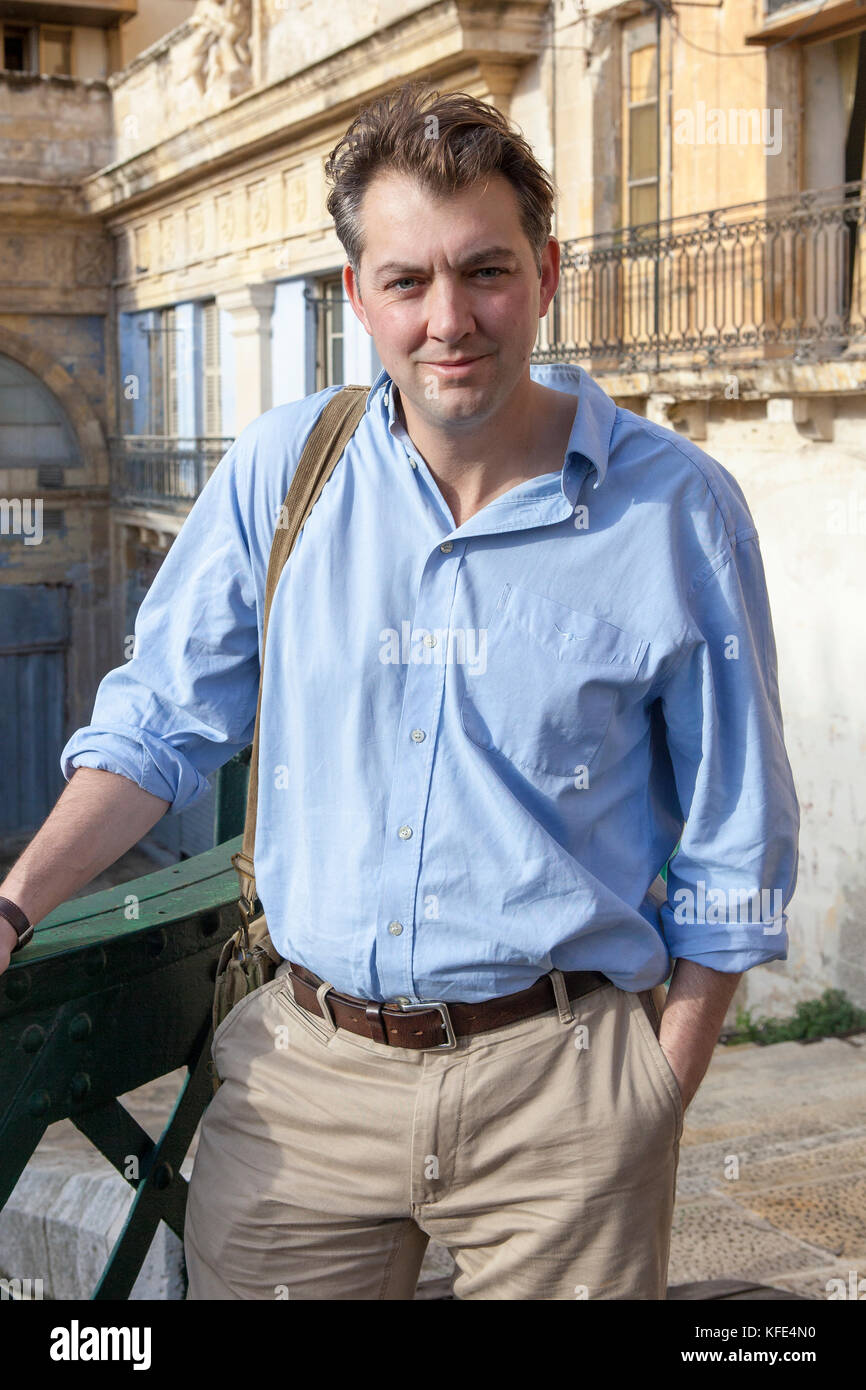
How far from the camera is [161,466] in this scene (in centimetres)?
1817

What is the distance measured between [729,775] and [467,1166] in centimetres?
54

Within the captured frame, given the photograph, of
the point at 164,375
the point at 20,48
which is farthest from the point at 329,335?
the point at 20,48

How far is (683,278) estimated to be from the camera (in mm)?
9648

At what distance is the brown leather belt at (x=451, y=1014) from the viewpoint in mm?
1757

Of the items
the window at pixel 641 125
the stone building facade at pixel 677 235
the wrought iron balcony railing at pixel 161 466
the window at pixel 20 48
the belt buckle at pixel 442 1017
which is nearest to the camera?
the belt buckle at pixel 442 1017

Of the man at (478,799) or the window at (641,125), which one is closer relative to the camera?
the man at (478,799)

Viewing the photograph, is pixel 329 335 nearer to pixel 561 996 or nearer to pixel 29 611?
pixel 29 611

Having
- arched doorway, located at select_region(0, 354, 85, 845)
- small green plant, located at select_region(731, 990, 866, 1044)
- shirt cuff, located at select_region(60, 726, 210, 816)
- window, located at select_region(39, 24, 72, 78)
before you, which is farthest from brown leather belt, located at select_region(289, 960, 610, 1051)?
window, located at select_region(39, 24, 72, 78)

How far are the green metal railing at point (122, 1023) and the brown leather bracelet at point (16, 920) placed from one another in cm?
2

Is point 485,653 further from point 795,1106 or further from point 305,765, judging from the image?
point 795,1106

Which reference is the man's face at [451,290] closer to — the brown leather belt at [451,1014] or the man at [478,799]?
the man at [478,799]

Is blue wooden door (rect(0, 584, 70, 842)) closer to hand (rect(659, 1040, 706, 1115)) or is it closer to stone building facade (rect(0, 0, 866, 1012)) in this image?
stone building facade (rect(0, 0, 866, 1012))

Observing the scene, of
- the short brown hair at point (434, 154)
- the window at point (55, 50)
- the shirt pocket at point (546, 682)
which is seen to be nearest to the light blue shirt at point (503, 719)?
the shirt pocket at point (546, 682)
